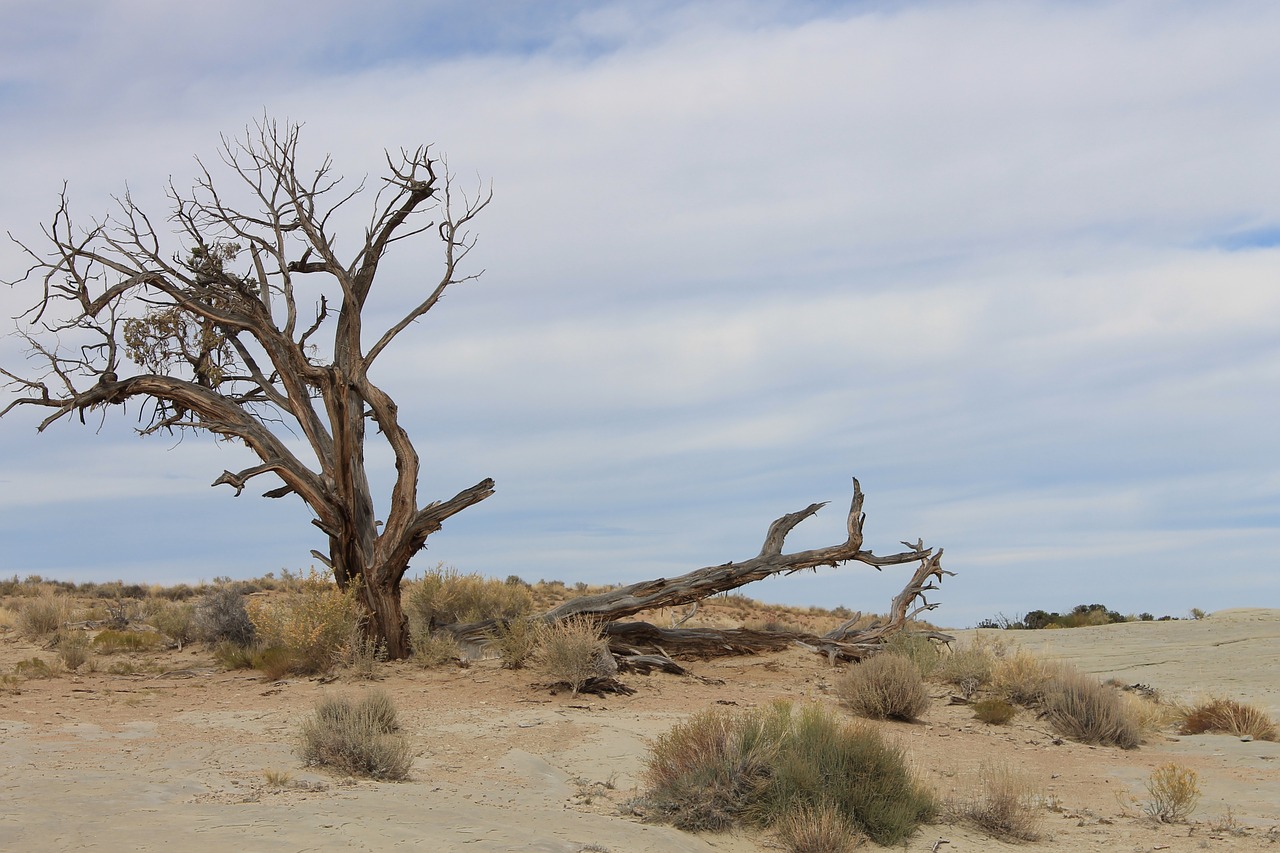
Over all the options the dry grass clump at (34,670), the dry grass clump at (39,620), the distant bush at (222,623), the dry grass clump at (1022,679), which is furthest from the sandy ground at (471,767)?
the dry grass clump at (39,620)

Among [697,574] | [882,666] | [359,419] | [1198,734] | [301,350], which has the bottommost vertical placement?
[1198,734]

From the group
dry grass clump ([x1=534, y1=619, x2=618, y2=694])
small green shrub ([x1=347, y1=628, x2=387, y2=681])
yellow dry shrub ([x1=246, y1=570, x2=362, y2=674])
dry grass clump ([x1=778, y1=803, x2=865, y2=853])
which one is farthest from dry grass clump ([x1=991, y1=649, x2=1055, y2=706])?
yellow dry shrub ([x1=246, y1=570, x2=362, y2=674])

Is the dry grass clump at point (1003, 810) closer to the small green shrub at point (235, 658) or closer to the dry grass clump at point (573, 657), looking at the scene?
the dry grass clump at point (573, 657)

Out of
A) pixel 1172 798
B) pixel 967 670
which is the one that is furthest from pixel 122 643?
pixel 1172 798

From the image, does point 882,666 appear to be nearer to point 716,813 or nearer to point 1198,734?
point 1198,734

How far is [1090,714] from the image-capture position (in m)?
13.8

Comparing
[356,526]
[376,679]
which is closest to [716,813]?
[376,679]

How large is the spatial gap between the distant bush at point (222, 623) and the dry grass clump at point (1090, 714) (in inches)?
557

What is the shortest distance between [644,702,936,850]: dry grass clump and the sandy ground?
0.85ft

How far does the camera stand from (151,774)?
909 centimetres

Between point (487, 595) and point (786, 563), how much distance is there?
5.81m

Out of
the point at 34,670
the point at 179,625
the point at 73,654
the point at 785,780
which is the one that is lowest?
the point at 785,780

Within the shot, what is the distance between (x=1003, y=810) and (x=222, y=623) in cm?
1595

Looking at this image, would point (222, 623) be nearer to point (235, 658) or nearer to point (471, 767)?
point (235, 658)
